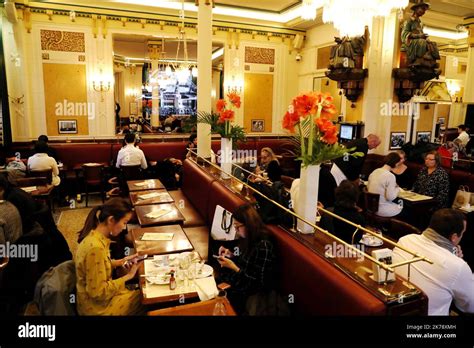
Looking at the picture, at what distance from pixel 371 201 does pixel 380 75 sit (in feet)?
11.1

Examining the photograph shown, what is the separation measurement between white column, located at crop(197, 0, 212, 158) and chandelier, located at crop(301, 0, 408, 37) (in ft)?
5.92

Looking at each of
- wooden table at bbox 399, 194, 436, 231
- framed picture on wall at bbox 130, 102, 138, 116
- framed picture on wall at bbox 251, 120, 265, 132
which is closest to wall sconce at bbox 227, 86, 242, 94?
framed picture on wall at bbox 251, 120, 265, 132

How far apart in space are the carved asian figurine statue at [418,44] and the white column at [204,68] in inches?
132

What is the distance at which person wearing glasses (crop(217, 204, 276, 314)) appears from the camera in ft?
8.12

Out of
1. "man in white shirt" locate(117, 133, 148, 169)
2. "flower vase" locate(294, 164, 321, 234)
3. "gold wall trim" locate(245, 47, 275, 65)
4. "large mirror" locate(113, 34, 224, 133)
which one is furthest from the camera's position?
"large mirror" locate(113, 34, 224, 133)

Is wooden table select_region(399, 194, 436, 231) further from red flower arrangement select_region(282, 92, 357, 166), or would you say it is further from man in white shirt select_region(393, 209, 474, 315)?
red flower arrangement select_region(282, 92, 357, 166)

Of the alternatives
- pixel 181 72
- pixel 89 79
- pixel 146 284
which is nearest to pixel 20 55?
pixel 89 79

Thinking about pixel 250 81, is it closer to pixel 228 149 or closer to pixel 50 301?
pixel 228 149

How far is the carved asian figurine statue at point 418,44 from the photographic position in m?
5.81

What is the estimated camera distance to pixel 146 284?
246 cm

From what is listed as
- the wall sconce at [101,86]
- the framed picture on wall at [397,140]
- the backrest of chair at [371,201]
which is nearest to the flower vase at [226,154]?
the backrest of chair at [371,201]

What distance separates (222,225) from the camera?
3744mm

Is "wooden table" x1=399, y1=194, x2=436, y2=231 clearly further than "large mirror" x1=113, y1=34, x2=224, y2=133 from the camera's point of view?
No

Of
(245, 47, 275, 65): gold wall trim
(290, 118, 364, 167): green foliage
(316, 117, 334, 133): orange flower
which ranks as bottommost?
(290, 118, 364, 167): green foliage
